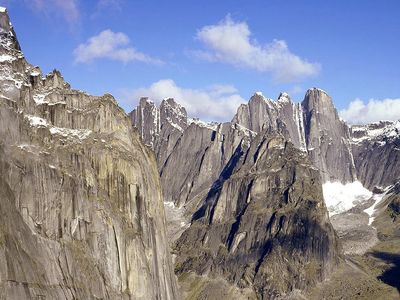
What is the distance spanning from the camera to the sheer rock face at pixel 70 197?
393ft

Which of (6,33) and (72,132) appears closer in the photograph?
(6,33)

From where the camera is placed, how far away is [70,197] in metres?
138

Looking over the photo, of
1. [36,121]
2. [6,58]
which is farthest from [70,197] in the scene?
[6,58]

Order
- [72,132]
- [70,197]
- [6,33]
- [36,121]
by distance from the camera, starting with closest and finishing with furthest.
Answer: [70,197] < [36,121] < [6,33] < [72,132]

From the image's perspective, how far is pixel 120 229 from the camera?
147 m

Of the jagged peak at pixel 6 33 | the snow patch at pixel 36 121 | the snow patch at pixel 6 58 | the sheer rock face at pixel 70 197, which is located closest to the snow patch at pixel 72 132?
the sheer rock face at pixel 70 197

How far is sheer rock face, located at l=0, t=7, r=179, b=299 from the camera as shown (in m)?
120

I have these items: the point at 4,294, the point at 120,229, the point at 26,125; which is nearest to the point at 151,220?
the point at 120,229

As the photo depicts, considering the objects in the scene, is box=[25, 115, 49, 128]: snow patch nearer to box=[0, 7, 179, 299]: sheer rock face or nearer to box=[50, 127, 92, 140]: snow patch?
box=[0, 7, 179, 299]: sheer rock face

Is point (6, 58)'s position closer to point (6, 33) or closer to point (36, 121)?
point (6, 33)

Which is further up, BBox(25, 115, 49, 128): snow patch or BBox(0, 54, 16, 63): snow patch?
BBox(0, 54, 16, 63): snow patch

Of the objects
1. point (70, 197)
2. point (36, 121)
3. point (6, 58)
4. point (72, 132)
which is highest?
point (6, 58)

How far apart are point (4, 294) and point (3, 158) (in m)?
28.4

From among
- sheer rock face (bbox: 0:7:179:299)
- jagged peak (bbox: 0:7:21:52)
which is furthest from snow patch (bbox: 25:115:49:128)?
jagged peak (bbox: 0:7:21:52)
